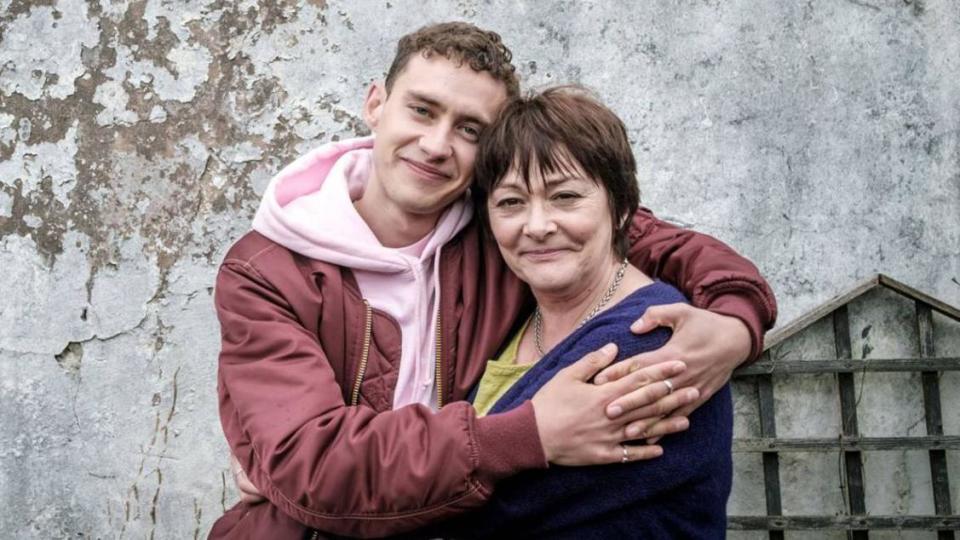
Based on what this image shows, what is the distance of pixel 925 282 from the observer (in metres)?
3.88

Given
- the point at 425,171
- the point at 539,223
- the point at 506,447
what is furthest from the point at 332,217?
the point at 506,447

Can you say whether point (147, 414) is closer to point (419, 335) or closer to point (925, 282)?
point (419, 335)

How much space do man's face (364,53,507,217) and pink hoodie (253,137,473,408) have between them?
10 centimetres

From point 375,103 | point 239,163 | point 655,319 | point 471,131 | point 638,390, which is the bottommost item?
point 638,390

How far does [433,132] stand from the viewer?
246 cm

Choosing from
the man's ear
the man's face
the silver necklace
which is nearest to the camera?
the silver necklace

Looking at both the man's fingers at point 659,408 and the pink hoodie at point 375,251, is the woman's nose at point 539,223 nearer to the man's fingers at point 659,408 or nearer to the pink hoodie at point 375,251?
the pink hoodie at point 375,251

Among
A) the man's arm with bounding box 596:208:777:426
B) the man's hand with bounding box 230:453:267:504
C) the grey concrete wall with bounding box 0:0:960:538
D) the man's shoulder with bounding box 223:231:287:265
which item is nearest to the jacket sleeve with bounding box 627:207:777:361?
the man's arm with bounding box 596:208:777:426

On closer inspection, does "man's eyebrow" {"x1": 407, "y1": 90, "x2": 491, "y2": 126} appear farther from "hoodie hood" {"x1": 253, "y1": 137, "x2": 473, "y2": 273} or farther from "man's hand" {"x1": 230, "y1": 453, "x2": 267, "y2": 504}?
"man's hand" {"x1": 230, "y1": 453, "x2": 267, "y2": 504}

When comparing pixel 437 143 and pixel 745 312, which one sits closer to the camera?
pixel 745 312

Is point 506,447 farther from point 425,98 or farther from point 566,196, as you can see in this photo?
point 425,98

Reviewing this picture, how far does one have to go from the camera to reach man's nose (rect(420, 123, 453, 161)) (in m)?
2.42

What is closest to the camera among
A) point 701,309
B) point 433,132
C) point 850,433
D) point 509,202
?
point 701,309

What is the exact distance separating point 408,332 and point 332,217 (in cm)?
34
